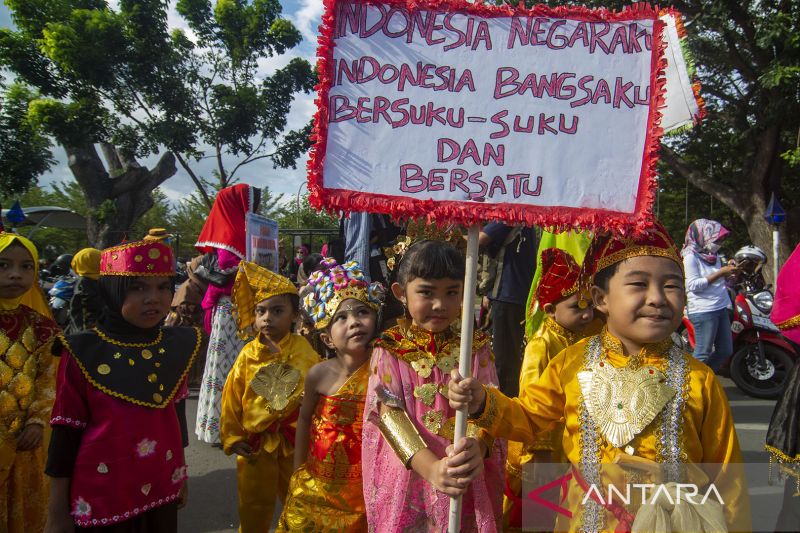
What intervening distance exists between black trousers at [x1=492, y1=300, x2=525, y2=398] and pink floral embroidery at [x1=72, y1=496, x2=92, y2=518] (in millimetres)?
2874

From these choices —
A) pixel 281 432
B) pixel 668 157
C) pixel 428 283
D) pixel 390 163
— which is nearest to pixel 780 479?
pixel 428 283

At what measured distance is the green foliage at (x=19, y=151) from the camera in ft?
39.3

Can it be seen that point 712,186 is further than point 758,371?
Yes

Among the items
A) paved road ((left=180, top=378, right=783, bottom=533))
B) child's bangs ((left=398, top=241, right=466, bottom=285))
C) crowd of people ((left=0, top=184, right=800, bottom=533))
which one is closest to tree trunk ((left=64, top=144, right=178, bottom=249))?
paved road ((left=180, top=378, right=783, bottom=533))

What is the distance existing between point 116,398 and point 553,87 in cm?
191

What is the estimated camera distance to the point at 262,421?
110 inches

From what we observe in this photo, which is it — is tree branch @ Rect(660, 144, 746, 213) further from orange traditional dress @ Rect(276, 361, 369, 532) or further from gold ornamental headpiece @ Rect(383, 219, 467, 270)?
orange traditional dress @ Rect(276, 361, 369, 532)

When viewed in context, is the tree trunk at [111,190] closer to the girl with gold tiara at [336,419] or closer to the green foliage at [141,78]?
the green foliage at [141,78]

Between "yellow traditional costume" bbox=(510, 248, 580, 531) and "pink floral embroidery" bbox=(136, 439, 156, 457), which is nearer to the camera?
"pink floral embroidery" bbox=(136, 439, 156, 457)

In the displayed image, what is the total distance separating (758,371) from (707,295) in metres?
1.39

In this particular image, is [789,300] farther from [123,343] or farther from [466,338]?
[123,343]

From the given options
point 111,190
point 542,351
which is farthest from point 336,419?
point 111,190

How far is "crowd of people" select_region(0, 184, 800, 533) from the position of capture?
66.5 inches

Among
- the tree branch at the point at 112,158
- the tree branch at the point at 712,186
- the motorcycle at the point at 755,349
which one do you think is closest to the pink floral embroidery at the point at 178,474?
the motorcycle at the point at 755,349
